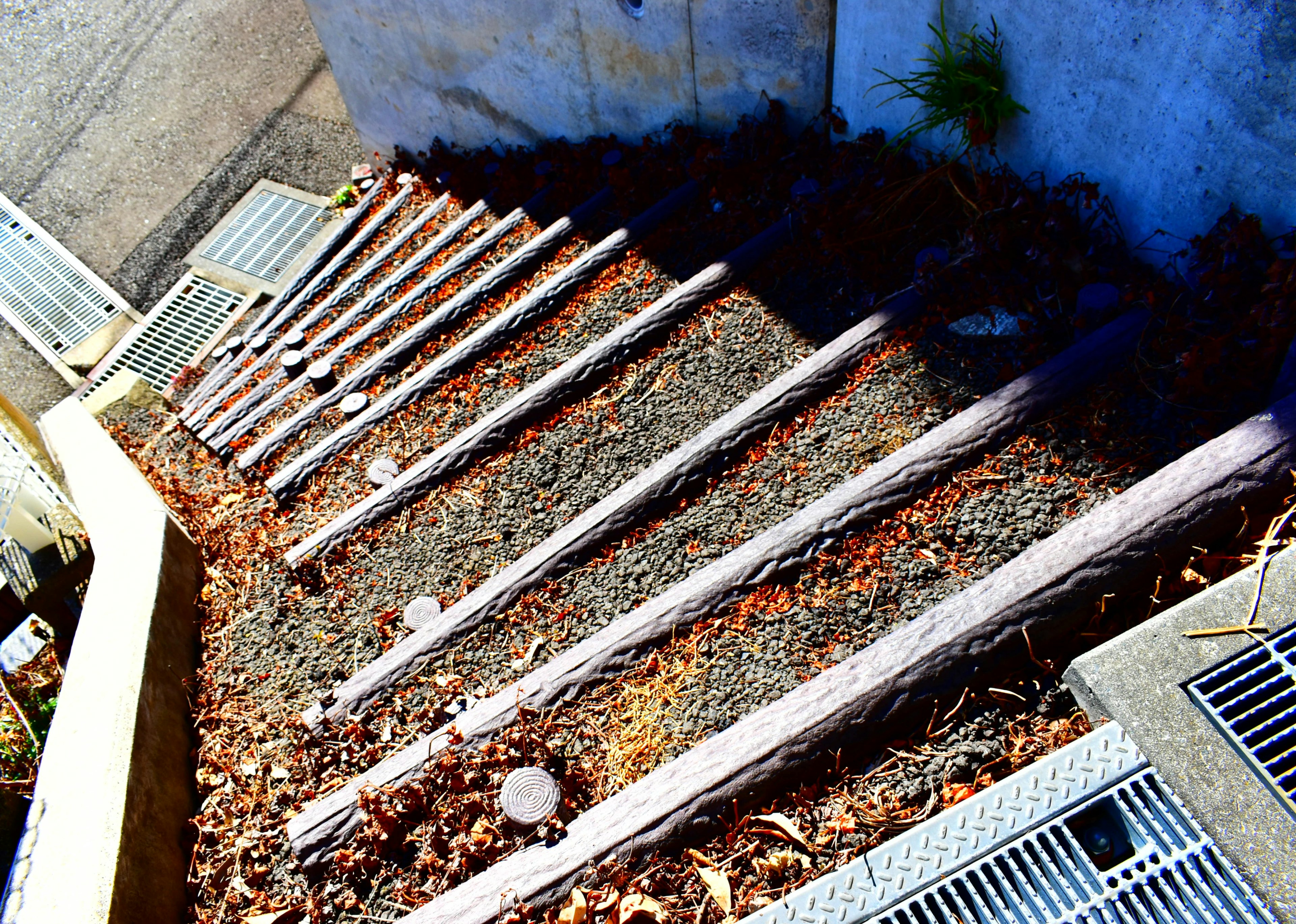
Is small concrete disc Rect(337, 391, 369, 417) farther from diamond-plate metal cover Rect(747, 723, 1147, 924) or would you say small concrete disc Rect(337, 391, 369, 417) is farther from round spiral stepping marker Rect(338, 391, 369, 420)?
diamond-plate metal cover Rect(747, 723, 1147, 924)

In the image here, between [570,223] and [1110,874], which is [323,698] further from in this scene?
[570,223]

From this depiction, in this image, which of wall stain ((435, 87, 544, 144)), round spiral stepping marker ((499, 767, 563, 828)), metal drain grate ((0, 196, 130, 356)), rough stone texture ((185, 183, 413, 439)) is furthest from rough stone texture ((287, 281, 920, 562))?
metal drain grate ((0, 196, 130, 356))

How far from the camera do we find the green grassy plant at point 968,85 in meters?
3.85

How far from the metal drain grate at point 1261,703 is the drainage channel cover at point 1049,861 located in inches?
10.5

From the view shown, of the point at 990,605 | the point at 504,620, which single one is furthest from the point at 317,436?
the point at 990,605

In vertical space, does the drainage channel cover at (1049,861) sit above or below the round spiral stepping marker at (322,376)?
below

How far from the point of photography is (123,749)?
10.9ft

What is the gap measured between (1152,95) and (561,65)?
4637 millimetres

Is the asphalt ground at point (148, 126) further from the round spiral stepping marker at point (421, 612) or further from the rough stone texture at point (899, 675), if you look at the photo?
the rough stone texture at point (899, 675)

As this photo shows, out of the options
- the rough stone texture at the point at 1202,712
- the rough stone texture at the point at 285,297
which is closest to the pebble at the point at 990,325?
the rough stone texture at the point at 1202,712

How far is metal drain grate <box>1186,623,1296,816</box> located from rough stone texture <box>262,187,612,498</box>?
15.4 ft

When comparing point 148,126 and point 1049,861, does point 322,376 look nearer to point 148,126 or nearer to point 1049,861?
point 1049,861

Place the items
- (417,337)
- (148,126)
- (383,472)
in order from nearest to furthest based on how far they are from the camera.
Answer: (383,472) → (417,337) → (148,126)

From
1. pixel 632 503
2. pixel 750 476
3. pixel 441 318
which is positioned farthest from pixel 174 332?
pixel 750 476
